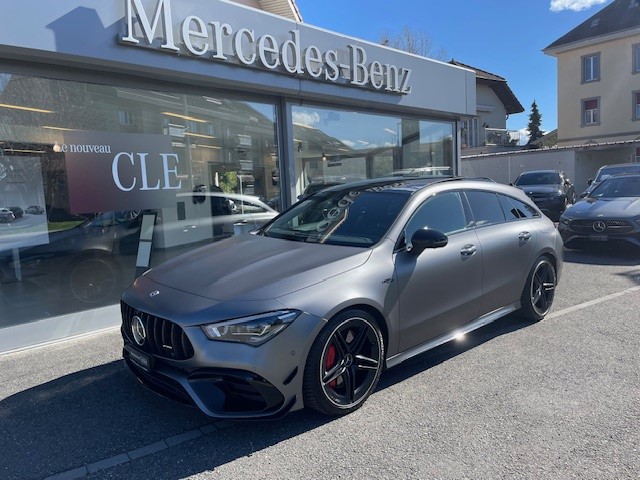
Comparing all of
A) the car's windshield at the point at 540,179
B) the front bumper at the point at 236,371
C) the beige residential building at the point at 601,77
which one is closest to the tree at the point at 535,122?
the beige residential building at the point at 601,77

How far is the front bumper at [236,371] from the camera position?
2865mm

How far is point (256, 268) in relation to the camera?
11.2 feet

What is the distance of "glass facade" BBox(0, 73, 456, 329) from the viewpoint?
573cm

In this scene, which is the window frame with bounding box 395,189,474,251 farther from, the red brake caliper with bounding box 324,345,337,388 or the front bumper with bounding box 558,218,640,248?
the front bumper with bounding box 558,218,640,248

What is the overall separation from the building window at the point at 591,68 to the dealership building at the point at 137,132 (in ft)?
102

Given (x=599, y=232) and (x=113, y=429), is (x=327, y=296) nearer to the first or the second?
(x=113, y=429)

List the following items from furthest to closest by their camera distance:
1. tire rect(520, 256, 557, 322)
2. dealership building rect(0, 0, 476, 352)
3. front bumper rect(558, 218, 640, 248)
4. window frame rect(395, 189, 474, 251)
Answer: front bumper rect(558, 218, 640, 248) → dealership building rect(0, 0, 476, 352) → tire rect(520, 256, 557, 322) → window frame rect(395, 189, 474, 251)

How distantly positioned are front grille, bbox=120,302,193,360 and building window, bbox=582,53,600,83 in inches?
1479

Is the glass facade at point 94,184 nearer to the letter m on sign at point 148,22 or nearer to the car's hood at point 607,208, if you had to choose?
the letter m on sign at point 148,22

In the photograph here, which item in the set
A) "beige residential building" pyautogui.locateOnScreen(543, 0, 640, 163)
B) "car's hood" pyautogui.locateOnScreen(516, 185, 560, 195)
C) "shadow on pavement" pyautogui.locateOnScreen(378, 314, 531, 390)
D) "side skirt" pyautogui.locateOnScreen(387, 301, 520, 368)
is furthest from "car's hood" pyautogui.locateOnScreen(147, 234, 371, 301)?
Result: "beige residential building" pyautogui.locateOnScreen(543, 0, 640, 163)

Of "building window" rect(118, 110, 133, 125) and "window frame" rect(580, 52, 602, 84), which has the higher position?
"window frame" rect(580, 52, 602, 84)

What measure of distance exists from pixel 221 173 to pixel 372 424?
17.9 ft

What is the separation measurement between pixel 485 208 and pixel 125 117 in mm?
4623

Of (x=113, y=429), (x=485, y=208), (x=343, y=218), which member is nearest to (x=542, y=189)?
(x=485, y=208)
